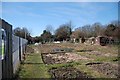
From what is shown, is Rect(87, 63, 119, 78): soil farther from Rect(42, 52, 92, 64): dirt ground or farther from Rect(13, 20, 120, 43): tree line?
Rect(13, 20, 120, 43): tree line

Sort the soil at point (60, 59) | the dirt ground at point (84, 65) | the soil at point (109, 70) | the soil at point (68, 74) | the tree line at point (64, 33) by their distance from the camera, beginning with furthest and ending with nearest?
the tree line at point (64, 33) → the soil at point (60, 59) → the dirt ground at point (84, 65) → the soil at point (109, 70) → the soil at point (68, 74)

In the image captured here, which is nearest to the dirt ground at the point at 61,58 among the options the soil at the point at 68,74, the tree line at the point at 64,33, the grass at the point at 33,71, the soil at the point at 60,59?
the soil at the point at 60,59

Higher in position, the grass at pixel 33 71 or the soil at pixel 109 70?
the soil at pixel 109 70

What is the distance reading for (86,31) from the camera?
357ft

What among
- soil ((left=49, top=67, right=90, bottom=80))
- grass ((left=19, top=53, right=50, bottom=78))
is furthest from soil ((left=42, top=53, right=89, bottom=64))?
soil ((left=49, top=67, right=90, bottom=80))

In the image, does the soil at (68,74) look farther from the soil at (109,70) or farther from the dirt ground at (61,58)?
the dirt ground at (61,58)

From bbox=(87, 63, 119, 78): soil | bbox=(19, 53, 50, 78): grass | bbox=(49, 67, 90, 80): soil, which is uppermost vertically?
bbox=(87, 63, 119, 78): soil

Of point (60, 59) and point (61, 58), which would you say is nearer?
point (60, 59)

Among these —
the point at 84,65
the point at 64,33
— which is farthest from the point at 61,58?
the point at 64,33

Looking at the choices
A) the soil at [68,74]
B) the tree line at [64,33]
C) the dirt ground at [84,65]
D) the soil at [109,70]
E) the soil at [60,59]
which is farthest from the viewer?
the tree line at [64,33]

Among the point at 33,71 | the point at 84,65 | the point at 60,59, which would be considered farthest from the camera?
the point at 60,59

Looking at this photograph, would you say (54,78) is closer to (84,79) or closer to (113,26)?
(84,79)

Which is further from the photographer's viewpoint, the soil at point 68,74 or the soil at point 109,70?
the soil at point 109,70

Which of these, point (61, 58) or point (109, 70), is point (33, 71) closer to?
point (109, 70)
